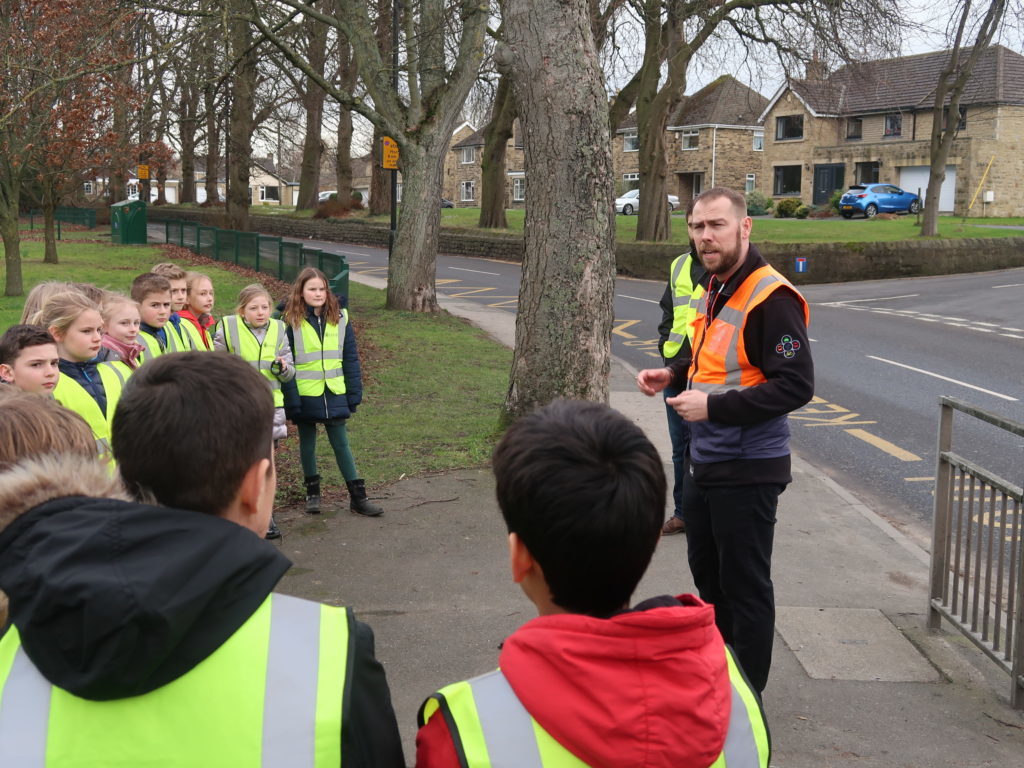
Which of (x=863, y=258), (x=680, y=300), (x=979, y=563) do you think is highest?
(x=863, y=258)

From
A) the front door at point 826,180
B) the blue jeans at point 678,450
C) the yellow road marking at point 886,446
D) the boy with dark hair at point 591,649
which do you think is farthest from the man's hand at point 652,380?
the front door at point 826,180

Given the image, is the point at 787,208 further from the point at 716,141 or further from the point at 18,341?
the point at 18,341

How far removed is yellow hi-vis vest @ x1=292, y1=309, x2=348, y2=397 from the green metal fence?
8.78 m

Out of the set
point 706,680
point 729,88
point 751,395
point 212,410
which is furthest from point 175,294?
point 729,88

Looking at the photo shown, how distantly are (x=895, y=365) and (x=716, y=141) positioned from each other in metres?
51.6

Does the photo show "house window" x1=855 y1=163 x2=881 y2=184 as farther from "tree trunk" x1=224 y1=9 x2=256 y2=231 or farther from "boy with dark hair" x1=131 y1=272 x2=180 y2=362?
"boy with dark hair" x1=131 y1=272 x2=180 y2=362

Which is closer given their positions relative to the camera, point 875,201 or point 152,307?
point 152,307

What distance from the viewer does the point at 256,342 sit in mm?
6789

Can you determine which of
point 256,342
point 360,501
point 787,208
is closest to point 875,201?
point 787,208

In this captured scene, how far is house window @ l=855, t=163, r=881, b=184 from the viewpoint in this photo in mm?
56219

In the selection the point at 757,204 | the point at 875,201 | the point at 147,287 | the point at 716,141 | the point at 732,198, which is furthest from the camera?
the point at 716,141

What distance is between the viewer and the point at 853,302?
22984mm

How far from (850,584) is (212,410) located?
4874mm

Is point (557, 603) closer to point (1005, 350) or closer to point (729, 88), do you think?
point (1005, 350)
